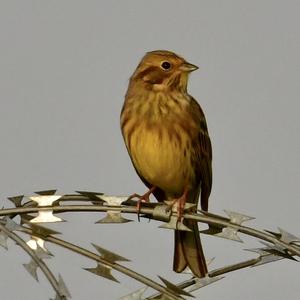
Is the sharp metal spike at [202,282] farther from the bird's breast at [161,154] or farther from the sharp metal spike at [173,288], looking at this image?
the bird's breast at [161,154]

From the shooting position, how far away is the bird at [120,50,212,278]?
21.2 feet

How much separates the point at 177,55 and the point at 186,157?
0.83 m

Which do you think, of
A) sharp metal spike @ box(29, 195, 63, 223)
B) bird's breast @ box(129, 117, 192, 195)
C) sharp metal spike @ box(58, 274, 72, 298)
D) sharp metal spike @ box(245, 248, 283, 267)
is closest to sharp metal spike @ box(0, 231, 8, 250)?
sharp metal spike @ box(29, 195, 63, 223)

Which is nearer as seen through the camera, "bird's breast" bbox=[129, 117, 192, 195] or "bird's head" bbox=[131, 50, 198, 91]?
"bird's breast" bbox=[129, 117, 192, 195]

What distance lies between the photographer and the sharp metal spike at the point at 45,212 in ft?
12.3

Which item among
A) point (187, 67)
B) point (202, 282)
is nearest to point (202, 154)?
point (187, 67)

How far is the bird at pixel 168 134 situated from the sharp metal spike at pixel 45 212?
2533 millimetres

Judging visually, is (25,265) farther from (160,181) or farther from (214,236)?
(160,181)

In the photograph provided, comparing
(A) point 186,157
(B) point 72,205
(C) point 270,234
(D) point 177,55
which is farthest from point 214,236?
(D) point 177,55

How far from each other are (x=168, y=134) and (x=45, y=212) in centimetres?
271

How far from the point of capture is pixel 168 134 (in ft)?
21.0

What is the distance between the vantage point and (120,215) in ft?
12.4

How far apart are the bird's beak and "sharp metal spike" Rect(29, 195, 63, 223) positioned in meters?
3.10

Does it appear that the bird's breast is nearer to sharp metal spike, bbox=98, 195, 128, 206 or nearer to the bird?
the bird
